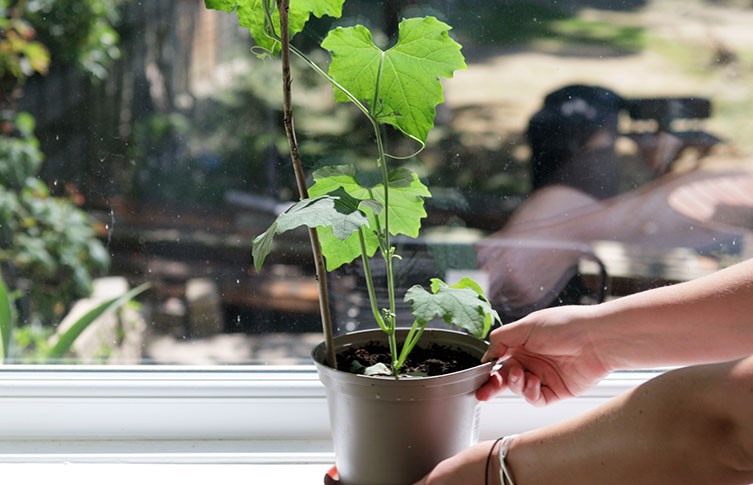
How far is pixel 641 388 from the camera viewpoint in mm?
845

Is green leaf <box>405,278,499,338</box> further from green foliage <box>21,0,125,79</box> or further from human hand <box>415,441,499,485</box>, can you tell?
green foliage <box>21,0,125,79</box>

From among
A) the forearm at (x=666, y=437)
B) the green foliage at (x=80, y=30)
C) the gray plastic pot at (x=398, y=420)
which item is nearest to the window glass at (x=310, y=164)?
the green foliage at (x=80, y=30)

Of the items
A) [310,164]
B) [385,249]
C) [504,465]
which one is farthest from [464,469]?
[310,164]

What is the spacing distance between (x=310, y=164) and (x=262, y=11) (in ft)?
1.03

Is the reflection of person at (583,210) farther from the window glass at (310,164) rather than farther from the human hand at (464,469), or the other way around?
the human hand at (464,469)

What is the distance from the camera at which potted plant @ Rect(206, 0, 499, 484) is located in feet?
3.19

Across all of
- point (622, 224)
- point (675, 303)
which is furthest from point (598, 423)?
point (622, 224)

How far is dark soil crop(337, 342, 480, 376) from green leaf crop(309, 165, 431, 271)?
0.12m

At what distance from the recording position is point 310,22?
4.13ft

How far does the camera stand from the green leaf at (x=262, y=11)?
3.35ft

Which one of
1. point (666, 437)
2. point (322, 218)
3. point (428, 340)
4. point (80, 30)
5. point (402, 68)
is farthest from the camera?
point (80, 30)

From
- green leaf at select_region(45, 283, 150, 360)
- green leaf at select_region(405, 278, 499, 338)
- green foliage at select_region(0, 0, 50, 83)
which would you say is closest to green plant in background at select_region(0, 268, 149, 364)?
green leaf at select_region(45, 283, 150, 360)

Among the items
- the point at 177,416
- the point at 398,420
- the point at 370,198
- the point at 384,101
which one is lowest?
the point at 177,416

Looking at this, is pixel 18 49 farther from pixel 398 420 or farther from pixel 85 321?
pixel 398 420
